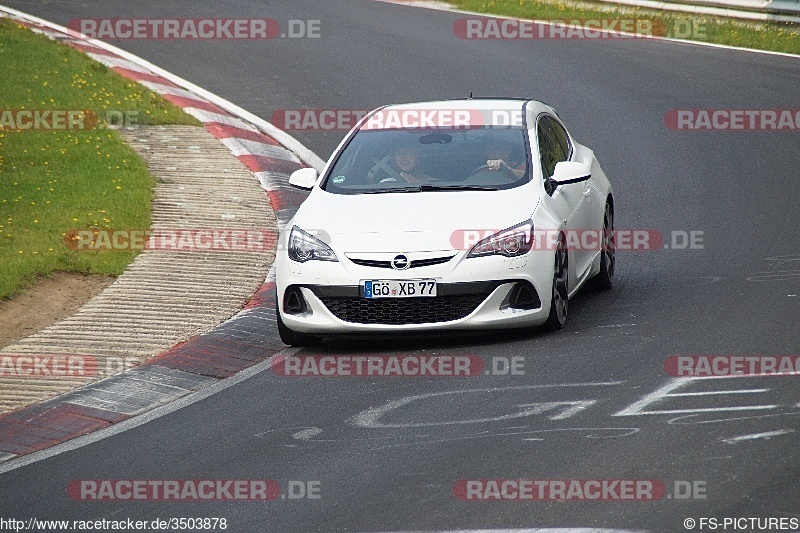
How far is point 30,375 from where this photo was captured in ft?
32.3

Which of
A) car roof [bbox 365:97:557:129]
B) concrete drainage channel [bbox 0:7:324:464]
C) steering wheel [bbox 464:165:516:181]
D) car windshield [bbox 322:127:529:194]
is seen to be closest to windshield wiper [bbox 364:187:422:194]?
car windshield [bbox 322:127:529:194]

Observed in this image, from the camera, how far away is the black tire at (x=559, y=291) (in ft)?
32.8

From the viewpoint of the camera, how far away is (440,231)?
970 cm

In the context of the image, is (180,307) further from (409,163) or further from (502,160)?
(502,160)

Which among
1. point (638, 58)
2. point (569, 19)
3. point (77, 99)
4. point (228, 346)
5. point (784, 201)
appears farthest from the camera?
point (569, 19)

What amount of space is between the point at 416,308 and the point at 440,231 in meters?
0.56

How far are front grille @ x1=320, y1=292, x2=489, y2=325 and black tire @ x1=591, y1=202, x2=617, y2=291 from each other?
2.25m

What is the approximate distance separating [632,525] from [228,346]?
4.92 meters

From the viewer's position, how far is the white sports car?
9.62m

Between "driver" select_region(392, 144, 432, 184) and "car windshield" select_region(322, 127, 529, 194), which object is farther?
"driver" select_region(392, 144, 432, 184)

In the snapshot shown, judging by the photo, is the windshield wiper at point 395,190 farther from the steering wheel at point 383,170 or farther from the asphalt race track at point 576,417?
the asphalt race track at point 576,417

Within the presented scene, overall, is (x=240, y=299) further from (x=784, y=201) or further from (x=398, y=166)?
(x=784, y=201)

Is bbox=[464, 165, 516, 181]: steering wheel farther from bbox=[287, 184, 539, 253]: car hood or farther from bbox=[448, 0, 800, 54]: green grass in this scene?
bbox=[448, 0, 800, 54]: green grass

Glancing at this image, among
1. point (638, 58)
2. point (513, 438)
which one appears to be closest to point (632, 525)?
point (513, 438)
